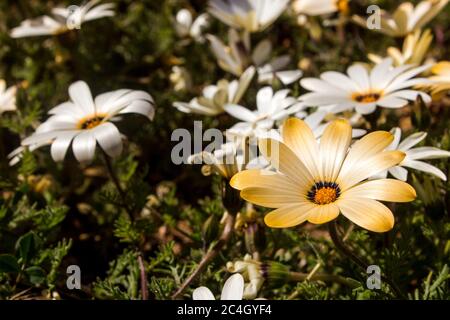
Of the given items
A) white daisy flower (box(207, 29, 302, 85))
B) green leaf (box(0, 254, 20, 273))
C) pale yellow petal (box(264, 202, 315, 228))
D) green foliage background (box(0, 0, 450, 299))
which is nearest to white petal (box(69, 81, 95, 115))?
green foliage background (box(0, 0, 450, 299))

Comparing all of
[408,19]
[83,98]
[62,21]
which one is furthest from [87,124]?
[408,19]

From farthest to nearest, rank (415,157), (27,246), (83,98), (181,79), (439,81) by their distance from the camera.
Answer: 1. (181,79)
2. (83,98)
3. (439,81)
4. (27,246)
5. (415,157)

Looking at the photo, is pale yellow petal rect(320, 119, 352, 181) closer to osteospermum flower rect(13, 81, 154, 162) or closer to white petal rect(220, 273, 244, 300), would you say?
white petal rect(220, 273, 244, 300)

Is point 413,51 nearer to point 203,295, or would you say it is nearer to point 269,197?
point 269,197

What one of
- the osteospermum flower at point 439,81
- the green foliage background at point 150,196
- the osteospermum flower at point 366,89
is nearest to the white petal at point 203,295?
the green foliage background at point 150,196

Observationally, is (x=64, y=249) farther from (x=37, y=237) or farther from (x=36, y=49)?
(x=36, y=49)

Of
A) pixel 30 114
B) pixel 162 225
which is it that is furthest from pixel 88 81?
pixel 162 225
